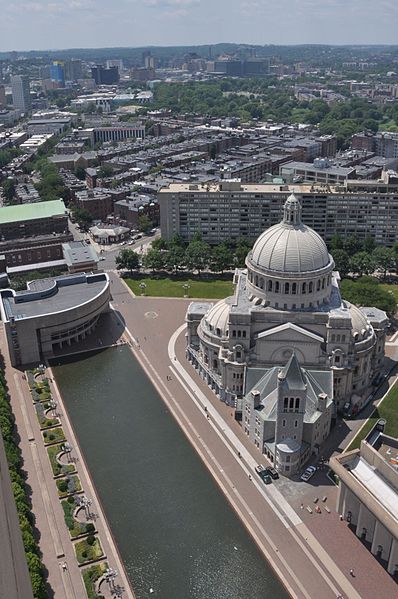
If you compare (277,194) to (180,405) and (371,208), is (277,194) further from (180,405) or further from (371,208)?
(180,405)

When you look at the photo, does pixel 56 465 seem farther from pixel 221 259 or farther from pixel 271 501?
pixel 221 259

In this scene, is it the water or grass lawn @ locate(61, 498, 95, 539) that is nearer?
the water

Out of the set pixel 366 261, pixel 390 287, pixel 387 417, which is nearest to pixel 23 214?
pixel 366 261

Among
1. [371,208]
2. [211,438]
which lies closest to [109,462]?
[211,438]

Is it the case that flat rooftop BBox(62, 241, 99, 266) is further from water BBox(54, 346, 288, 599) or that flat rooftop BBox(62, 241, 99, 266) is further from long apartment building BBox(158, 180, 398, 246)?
water BBox(54, 346, 288, 599)

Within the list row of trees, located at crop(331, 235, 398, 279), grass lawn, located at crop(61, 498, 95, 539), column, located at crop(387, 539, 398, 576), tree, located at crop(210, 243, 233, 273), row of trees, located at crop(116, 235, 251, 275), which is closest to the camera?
column, located at crop(387, 539, 398, 576)

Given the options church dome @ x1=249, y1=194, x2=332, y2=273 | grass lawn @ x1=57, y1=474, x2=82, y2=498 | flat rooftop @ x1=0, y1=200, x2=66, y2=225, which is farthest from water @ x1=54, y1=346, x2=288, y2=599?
flat rooftop @ x1=0, y1=200, x2=66, y2=225
